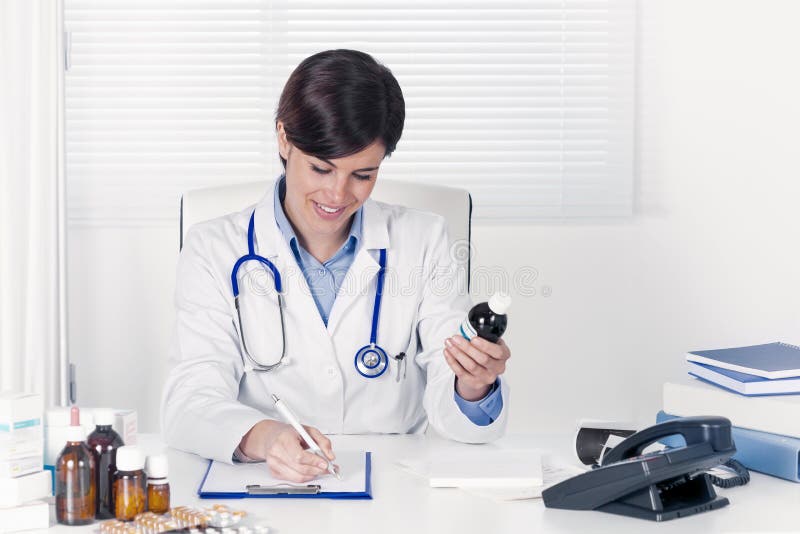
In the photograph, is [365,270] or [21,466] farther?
[365,270]

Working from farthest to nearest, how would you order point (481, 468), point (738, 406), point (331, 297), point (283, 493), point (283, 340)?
point (331, 297) → point (283, 340) → point (738, 406) → point (481, 468) → point (283, 493)

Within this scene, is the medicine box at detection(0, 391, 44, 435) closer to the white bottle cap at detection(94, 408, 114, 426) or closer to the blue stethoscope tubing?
the white bottle cap at detection(94, 408, 114, 426)

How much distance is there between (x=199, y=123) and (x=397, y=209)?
39.3 inches

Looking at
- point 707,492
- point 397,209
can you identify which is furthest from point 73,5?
point 707,492

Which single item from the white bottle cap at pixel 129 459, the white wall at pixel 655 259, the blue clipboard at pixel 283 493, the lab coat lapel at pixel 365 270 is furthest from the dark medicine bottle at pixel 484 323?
the white wall at pixel 655 259

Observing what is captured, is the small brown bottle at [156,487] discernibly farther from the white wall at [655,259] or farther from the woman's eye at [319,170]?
the white wall at [655,259]

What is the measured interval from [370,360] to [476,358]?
382 millimetres

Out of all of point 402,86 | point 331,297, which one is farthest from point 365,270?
point 402,86

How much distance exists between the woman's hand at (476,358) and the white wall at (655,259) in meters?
1.26

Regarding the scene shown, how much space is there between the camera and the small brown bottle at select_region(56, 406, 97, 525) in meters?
1.06

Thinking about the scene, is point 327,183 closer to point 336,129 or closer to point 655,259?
point 336,129

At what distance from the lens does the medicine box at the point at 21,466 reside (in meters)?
1.04

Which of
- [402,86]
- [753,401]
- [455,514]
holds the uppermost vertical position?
[402,86]

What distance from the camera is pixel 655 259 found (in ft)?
9.08
